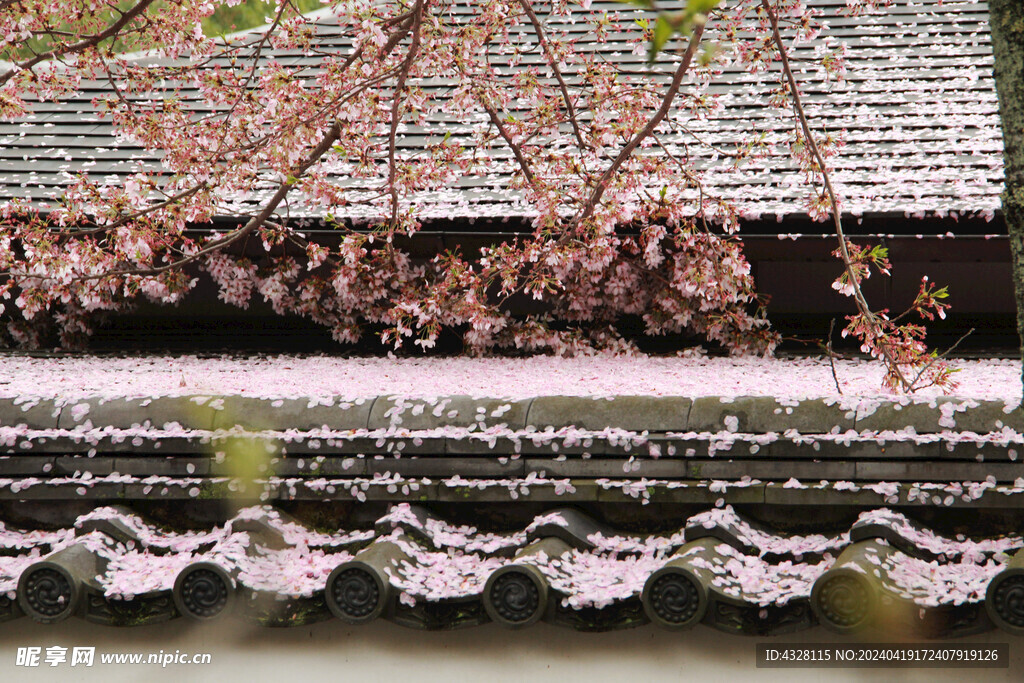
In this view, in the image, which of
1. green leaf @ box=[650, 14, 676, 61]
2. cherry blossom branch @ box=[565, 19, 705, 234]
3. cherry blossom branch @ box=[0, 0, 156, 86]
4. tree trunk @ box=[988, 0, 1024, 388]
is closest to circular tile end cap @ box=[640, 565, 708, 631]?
tree trunk @ box=[988, 0, 1024, 388]

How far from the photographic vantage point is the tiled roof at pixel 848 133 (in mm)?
5164

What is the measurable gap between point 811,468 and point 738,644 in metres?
0.76

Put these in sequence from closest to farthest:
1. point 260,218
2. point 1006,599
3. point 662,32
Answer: point 662,32 < point 1006,599 < point 260,218

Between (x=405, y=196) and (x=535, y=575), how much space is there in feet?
10.1

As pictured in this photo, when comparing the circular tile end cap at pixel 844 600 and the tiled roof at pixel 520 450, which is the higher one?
the tiled roof at pixel 520 450

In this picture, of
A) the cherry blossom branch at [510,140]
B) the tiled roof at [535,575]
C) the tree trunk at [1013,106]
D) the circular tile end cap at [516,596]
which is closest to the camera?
the tree trunk at [1013,106]

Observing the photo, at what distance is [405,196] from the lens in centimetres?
541

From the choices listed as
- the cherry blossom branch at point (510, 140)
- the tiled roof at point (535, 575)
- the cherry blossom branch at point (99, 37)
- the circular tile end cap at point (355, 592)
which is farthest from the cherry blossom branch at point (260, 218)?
the circular tile end cap at point (355, 592)

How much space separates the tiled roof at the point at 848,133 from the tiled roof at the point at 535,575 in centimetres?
234

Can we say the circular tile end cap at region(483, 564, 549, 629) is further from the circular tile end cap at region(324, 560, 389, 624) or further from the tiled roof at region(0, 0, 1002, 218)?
the tiled roof at region(0, 0, 1002, 218)

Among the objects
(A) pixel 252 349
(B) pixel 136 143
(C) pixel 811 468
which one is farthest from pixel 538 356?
(B) pixel 136 143

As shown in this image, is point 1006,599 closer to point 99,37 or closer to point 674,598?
point 674,598

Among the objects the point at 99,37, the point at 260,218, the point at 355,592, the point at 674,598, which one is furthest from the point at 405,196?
the point at 674,598

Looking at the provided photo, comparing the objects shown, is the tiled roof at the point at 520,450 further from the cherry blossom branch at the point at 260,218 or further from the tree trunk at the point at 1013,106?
the tree trunk at the point at 1013,106
